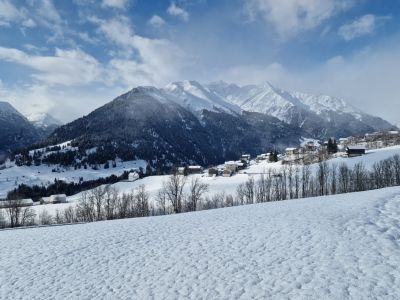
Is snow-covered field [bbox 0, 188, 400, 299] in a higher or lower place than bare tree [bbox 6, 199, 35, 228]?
higher

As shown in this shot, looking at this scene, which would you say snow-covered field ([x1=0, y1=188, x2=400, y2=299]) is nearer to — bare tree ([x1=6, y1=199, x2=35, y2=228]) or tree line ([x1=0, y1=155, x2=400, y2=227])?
tree line ([x1=0, y1=155, x2=400, y2=227])

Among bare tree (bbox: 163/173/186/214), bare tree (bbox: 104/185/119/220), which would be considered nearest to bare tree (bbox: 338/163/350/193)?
bare tree (bbox: 163/173/186/214)

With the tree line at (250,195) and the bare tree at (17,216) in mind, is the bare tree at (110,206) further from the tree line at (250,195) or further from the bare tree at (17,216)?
the bare tree at (17,216)

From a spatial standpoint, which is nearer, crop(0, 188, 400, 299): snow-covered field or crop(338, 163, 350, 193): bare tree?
crop(0, 188, 400, 299): snow-covered field

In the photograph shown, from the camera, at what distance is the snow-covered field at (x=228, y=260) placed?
16.1m

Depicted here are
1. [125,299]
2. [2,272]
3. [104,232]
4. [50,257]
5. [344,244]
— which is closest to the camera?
[125,299]

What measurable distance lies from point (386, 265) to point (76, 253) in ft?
63.4

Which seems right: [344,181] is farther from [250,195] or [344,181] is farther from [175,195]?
[175,195]

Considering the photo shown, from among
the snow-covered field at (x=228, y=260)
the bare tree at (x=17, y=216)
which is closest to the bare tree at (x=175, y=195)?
the bare tree at (x=17, y=216)

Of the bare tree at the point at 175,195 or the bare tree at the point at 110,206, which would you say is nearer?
the bare tree at the point at 175,195

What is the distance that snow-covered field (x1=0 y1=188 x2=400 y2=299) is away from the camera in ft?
52.7

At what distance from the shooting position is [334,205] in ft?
106

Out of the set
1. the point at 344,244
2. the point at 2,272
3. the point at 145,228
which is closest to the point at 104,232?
the point at 145,228

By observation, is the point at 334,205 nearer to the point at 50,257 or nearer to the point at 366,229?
the point at 366,229
